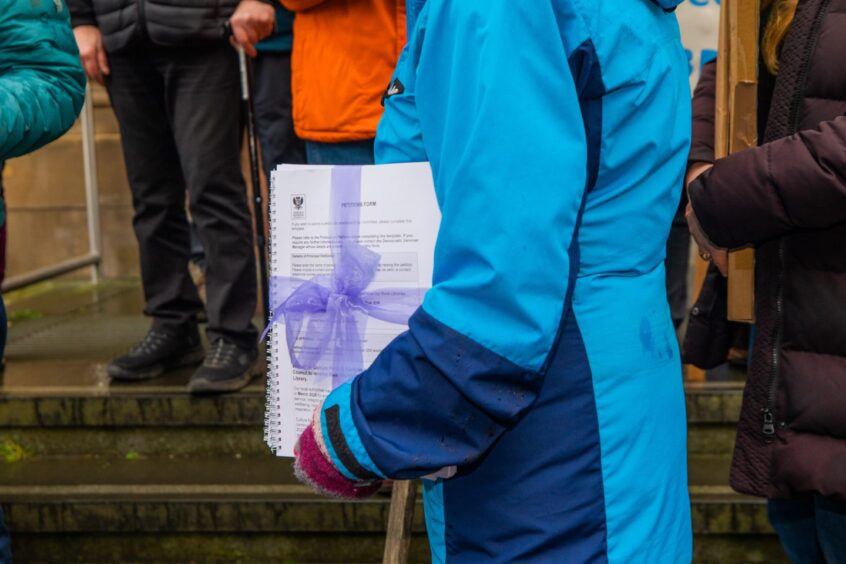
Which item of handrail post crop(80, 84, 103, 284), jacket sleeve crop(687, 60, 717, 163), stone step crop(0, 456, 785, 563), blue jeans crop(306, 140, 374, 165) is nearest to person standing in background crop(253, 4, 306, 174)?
blue jeans crop(306, 140, 374, 165)

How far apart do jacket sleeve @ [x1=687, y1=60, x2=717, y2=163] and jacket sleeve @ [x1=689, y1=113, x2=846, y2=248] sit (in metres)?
0.46

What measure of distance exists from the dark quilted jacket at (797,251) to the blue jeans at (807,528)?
0.13 meters

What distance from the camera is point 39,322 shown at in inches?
197

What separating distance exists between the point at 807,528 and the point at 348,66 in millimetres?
1602

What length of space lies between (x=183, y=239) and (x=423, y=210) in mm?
2715

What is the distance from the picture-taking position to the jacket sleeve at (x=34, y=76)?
6.19ft

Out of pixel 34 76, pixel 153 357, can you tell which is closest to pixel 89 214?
pixel 153 357

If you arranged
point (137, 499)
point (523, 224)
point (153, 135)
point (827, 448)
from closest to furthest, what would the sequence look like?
point (523, 224) < point (827, 448) < point (137, 499) < point (153, 135)

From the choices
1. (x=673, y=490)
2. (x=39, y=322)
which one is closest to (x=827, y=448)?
(x=673, y=490)

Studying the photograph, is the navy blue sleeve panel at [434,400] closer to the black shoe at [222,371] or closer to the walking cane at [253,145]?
the walking cane at [253,145]

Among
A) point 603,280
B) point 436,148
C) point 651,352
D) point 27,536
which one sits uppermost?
point 436,148

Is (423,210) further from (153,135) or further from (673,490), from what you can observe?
(153,135)

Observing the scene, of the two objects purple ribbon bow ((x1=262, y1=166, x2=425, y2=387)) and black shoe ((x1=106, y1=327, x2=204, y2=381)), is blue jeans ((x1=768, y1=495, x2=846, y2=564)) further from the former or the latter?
black shoe ((x1=106, y1=327, x2=204, y2=381))

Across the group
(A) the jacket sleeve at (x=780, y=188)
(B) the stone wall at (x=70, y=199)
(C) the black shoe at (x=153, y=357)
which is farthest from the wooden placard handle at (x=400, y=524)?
(B) the stone wall at (x=70, y=199)
